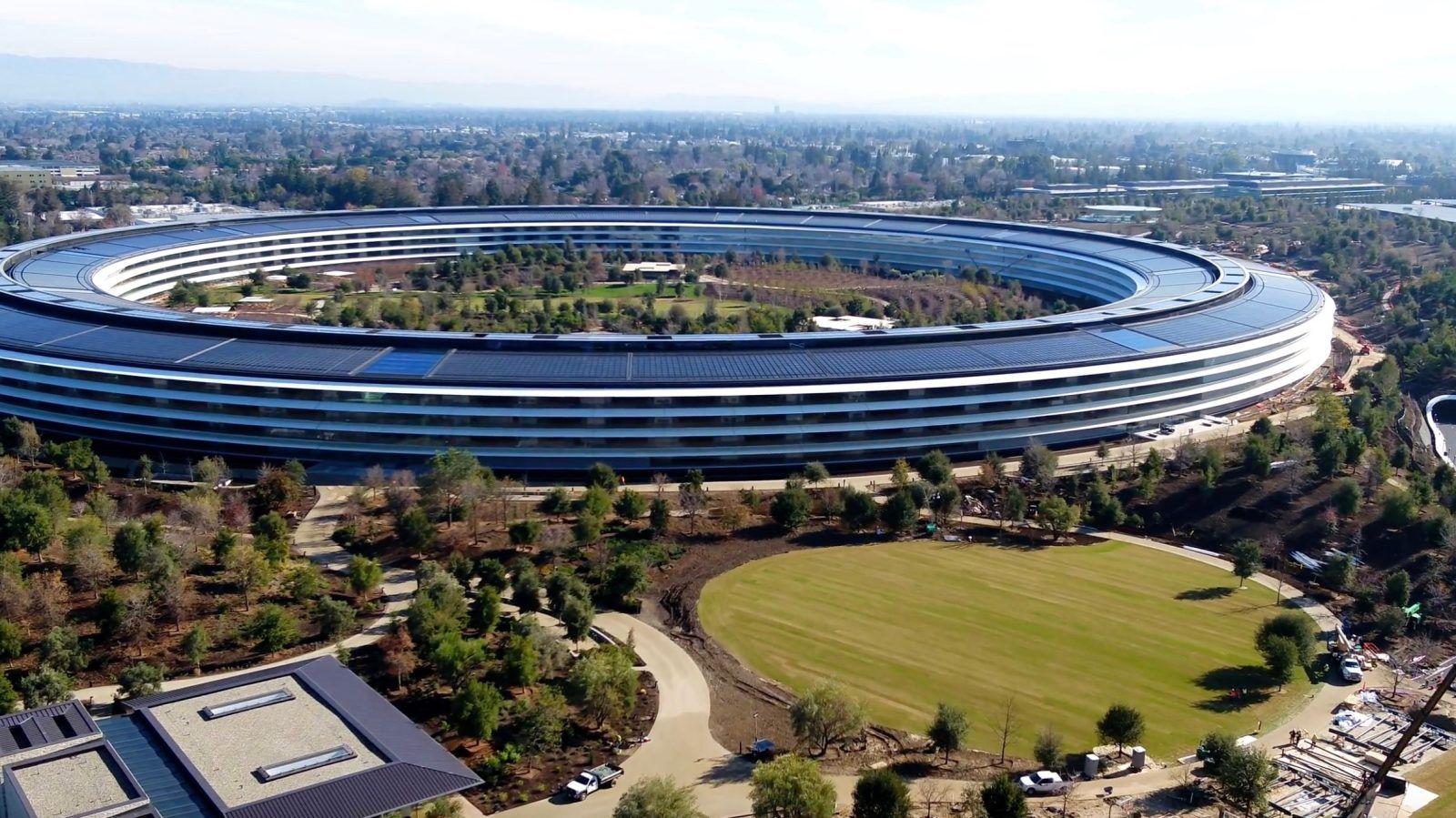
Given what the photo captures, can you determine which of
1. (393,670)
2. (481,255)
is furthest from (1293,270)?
(393,670)

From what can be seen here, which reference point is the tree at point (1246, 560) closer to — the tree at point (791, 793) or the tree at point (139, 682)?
the tree at point (791, 793)

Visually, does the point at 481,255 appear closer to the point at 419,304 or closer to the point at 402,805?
the point at 419,304

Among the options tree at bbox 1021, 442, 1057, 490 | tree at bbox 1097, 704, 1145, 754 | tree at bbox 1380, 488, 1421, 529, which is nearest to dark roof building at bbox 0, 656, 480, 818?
tree at bbox 1097, 704, 1145, 754

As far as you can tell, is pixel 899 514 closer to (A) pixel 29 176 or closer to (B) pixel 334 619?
(B) pixel 334 619

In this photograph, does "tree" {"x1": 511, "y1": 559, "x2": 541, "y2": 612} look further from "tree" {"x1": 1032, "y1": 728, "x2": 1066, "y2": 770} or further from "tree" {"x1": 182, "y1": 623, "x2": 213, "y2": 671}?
"tree" {"x1": 1032, "y1": 728, "x2": 1066, "y2": 770}

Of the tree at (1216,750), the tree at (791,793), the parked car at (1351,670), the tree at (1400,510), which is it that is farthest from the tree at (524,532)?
the tree at (1400,510)

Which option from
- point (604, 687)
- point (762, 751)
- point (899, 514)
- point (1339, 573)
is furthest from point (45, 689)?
point (1339, 573)
